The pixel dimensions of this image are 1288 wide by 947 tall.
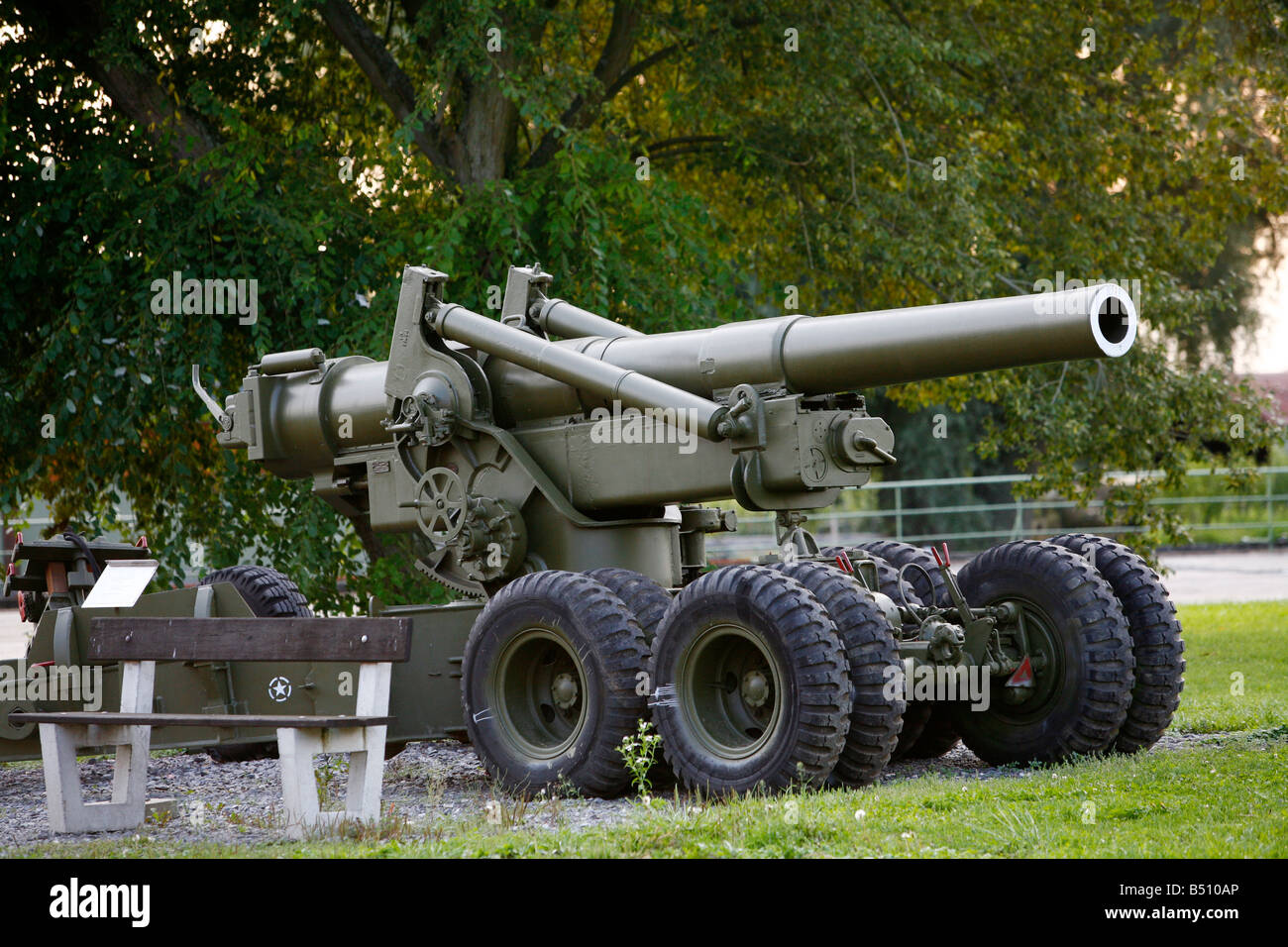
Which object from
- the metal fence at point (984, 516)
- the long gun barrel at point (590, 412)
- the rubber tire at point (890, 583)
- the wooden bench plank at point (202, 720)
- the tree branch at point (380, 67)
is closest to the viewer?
the wooden bench plank at point (202, 720)

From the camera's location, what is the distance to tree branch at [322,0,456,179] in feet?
46.0

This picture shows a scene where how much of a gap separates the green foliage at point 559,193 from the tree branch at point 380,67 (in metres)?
0.07

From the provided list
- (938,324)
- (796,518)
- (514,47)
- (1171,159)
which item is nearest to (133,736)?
(796,518)

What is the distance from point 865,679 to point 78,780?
11.3ft

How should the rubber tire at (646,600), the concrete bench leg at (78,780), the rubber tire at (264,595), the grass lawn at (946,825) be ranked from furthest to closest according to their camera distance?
the rubber tire at (264,595)
the rubber tire at (646,600)
the concrete bench leg at (78,780)
the grass lawn at (946,825)

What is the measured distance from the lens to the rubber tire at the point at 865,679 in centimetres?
732

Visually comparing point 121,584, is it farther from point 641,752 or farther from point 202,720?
point 641,752

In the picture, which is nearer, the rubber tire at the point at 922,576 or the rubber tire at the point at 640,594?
the rubber tire at the point at 640,594

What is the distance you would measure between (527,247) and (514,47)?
1511 mm

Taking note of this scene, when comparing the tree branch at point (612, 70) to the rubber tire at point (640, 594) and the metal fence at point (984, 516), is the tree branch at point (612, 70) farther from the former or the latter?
the metal fence at point (984, 516)

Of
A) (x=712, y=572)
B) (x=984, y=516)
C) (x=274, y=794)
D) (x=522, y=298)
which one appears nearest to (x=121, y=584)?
(x=274, y=794)

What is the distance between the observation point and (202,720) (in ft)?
23.3

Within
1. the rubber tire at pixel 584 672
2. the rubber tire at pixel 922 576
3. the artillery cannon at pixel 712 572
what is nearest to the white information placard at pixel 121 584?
the artillery cannon at pixel 712 572

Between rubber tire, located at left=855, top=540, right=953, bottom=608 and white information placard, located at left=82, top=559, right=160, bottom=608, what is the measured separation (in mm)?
3664
